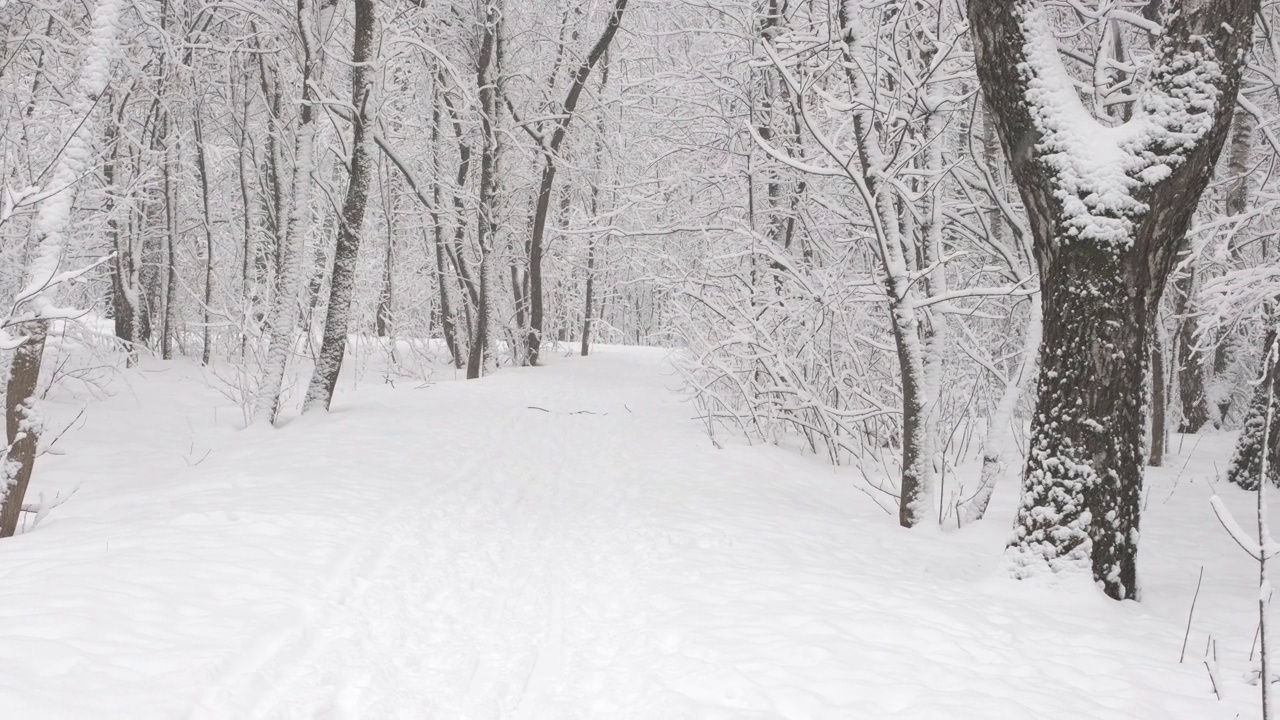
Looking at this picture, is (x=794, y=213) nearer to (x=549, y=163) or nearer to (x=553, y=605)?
(x=553, y=605)

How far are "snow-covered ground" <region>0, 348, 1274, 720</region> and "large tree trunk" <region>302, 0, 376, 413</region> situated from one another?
103 inches

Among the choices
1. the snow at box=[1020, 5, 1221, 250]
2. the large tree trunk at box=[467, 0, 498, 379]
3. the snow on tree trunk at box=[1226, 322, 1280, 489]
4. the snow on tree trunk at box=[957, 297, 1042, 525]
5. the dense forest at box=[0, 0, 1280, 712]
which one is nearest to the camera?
the snow at box=[1020, 5, 1221, 250]

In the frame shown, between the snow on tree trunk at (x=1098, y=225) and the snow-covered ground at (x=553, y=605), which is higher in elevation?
the snow on tree trunk at (x=1098, y=225)

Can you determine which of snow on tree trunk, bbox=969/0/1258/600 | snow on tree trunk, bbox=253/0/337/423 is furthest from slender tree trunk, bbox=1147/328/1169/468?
snow on tree trunk, bbox=253/0/337/423

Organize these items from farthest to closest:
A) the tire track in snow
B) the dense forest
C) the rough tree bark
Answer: the rough tree bark, the dense forest, the tire track in snow

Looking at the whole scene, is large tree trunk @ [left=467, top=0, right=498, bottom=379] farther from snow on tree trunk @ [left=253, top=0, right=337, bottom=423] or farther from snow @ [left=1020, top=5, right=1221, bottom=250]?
snow @ [left=1020, top=5, right=1221, bottom=250]

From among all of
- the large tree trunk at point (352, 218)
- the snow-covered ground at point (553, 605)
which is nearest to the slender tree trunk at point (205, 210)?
the large tree trunk at point (352, 218)

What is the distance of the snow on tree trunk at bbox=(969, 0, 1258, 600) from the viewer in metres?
4.19

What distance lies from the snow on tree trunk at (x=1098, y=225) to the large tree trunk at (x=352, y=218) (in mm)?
8110

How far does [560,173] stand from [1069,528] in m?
20.0

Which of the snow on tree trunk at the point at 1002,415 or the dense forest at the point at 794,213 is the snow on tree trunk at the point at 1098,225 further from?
the snow on tree trunk at the point at 1002,415

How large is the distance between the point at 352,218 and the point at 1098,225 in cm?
904

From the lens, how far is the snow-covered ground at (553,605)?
3.36m

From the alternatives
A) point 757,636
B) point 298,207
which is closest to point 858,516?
point 757,636
